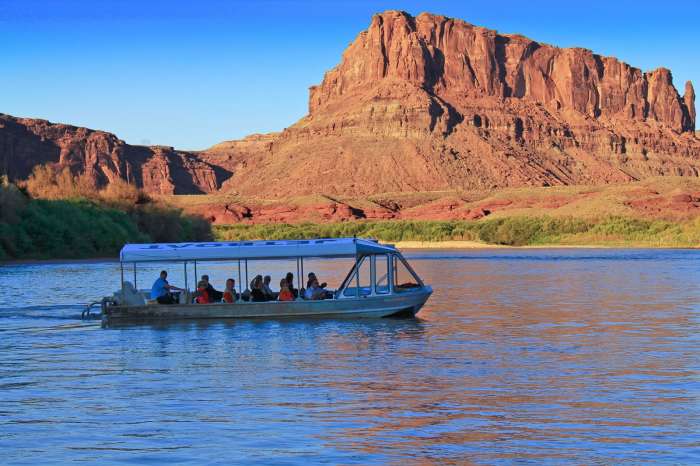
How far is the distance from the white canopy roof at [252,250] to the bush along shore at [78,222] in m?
37.0

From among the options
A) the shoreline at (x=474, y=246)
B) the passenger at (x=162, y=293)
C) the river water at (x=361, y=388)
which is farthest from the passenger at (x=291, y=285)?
the shoreline at (x=474, y=246)

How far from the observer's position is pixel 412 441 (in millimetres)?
12148

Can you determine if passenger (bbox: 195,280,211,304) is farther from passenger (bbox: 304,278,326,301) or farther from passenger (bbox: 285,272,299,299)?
passenger (bbox: 304,278,326,301)

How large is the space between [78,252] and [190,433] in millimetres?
58189

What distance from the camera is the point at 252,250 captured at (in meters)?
27.0

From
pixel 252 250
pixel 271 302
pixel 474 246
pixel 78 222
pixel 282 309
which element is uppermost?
pixel 78 222

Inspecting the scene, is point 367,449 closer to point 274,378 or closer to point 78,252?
point 274,378

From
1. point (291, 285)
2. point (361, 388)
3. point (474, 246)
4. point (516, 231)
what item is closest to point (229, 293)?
point (291, 285)

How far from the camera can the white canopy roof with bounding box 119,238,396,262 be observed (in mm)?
26938

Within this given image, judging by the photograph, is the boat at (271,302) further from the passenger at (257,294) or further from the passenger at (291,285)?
the passenger at (291,285)

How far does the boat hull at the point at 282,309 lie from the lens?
87.9 feet

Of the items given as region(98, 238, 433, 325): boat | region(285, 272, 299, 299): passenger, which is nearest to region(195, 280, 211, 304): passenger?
region(98, 238, 433, 325): boat

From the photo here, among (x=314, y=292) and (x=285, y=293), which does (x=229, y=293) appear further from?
(x=314, y=292)

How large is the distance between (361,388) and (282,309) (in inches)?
436
